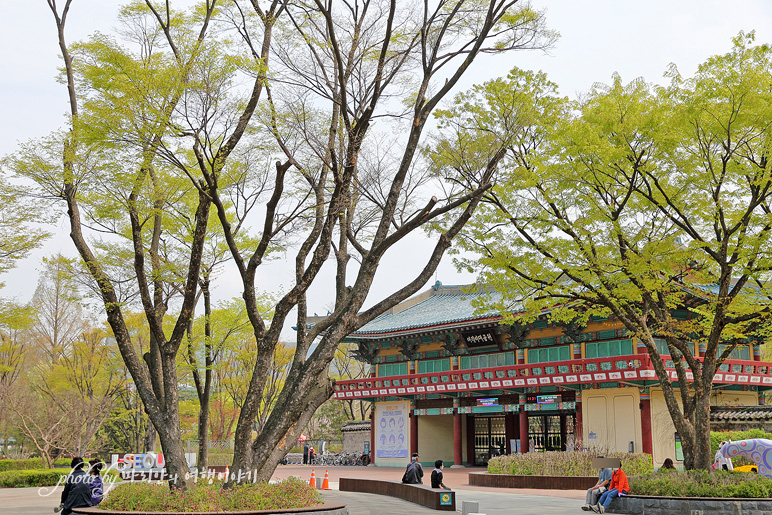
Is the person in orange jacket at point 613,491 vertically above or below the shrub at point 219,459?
above

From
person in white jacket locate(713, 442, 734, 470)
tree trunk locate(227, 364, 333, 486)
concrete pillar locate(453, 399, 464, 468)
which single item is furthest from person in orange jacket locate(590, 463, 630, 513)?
concrete pillar locate(453, 399, 464, 468)

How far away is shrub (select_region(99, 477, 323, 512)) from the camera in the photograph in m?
12.0

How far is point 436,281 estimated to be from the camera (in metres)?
45.6

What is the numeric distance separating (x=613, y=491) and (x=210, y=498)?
8.68 m

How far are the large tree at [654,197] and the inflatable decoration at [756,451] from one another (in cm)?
385

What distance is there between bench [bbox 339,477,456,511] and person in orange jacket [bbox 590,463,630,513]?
3.29 m

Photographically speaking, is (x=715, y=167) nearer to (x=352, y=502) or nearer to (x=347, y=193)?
(x=347, y=193)

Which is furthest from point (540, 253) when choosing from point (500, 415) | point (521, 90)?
point (500, 415)

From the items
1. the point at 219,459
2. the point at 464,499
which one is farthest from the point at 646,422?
the point at 219,459

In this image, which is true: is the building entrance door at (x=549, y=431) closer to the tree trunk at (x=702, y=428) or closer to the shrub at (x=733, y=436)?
the shrub at (x=733, y=436)

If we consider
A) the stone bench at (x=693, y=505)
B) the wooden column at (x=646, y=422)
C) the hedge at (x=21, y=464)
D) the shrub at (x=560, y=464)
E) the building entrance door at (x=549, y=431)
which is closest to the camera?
the stone bench at (x=693, y=505)

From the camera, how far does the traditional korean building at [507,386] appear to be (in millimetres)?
29297

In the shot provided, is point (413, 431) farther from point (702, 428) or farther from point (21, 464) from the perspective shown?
point (702, 428)

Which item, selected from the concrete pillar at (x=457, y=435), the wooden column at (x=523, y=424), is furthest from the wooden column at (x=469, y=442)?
the wooden column at (x=523, y=424)
